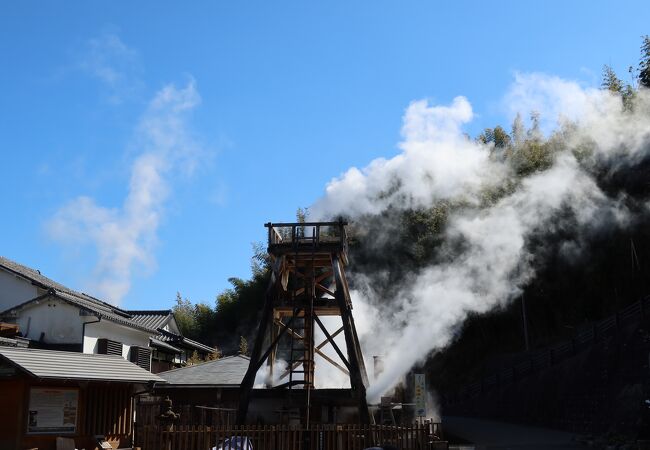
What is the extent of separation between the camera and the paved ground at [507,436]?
60.5ft

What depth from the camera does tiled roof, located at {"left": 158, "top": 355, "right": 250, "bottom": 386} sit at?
20.9 metres

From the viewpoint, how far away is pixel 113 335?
24.6 metres

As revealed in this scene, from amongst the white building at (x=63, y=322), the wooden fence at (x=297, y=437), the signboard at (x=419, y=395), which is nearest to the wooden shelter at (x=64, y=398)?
the white building at (x=63, y=322)

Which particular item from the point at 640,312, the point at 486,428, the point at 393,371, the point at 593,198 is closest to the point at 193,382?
the point at 393,371

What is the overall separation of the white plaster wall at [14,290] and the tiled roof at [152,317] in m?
6.75

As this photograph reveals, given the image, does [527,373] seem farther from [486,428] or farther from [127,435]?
[127,435]

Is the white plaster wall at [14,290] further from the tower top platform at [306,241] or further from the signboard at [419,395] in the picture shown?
the signboard at [419,395]

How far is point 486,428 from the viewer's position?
24484 mm

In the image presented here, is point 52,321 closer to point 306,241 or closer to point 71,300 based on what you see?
point 71,300

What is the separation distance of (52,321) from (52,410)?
7479mm

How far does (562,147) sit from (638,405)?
1350 cm

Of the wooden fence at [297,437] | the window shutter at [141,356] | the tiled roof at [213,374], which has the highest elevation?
the window shutter at [141,356]

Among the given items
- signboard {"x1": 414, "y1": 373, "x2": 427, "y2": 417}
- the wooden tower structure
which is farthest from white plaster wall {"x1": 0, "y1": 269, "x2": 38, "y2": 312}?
signboard {"x1": 414, "y1": 373, "x2": 427, "y2": 417}

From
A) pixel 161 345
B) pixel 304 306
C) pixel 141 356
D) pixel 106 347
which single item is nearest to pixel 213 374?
pixel 106 347
